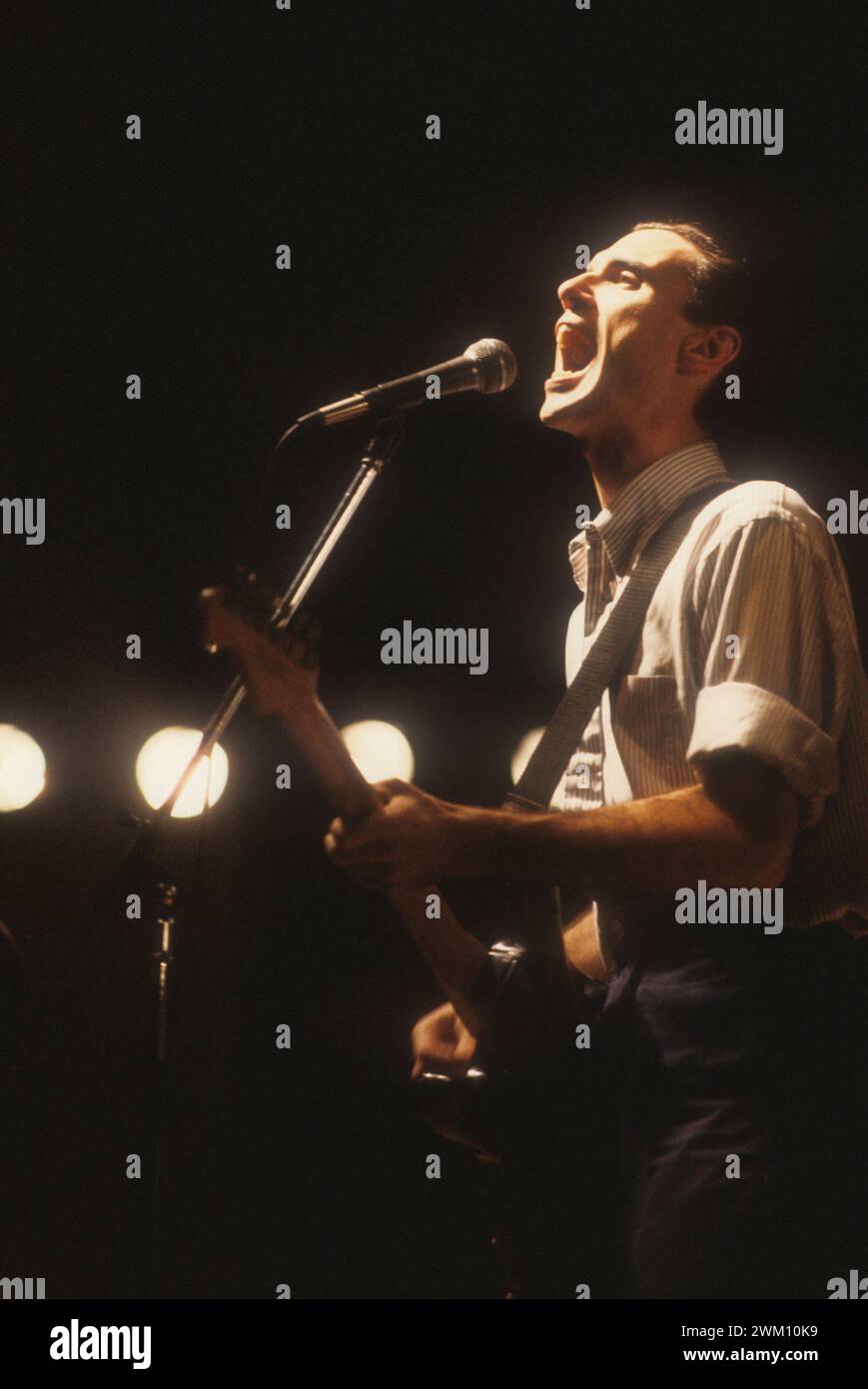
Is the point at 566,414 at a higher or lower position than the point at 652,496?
higher

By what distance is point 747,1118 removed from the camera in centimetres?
162

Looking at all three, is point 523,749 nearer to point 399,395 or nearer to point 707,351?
point 707,351

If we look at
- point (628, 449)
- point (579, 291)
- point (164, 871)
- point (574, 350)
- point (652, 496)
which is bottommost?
point (164, 871)

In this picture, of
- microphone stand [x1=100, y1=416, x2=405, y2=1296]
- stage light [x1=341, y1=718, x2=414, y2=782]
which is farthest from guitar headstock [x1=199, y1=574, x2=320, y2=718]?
stage light [x1=341, y1=718, x2=414, y2=782]

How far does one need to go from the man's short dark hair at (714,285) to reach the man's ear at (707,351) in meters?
0.02

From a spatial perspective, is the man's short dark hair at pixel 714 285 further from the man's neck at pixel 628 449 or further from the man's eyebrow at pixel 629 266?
the man's neck at pixel 628 449

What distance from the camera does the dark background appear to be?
11.1ft

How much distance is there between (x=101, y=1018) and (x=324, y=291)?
267 cm

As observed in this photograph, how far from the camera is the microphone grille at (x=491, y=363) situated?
208 centimetres

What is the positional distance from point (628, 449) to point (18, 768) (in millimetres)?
2783

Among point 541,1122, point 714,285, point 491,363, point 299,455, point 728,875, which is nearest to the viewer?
point 728,875

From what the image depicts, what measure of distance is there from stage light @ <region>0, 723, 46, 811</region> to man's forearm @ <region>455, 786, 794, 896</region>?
9.67ft

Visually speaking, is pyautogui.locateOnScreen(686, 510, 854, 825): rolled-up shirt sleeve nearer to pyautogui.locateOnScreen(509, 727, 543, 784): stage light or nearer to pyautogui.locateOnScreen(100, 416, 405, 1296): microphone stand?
pyautogui.locateOnScreen(100, 416, 405, 1296): microphone stand

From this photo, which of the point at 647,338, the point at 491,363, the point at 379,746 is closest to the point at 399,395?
the point at 491,363
